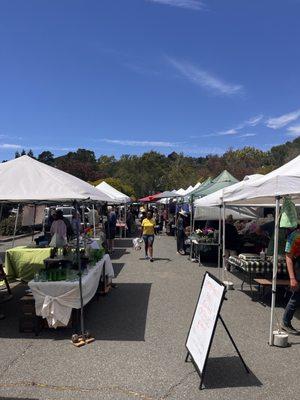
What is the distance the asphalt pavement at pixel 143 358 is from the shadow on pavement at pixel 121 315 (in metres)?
0.02

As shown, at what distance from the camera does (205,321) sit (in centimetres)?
517

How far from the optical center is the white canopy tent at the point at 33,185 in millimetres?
6699

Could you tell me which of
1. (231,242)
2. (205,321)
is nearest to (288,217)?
(205,321)

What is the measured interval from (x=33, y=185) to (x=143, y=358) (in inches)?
124

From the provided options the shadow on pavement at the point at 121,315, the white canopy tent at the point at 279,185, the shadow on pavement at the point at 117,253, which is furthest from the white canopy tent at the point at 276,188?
the shadow on pavement at the point at 117,253

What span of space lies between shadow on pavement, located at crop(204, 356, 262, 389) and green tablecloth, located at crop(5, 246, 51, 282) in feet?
17.8

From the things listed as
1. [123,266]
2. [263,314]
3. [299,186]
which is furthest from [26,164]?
[123,266]

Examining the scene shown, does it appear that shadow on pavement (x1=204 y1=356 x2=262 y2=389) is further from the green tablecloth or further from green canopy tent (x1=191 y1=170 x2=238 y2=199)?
green canopy tent (x1=191 y1=170 x2=238 y2=199)

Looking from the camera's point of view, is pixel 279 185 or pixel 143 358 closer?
pixel 143 358

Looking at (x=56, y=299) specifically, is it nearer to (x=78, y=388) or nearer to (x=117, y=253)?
(x=78, y=388)

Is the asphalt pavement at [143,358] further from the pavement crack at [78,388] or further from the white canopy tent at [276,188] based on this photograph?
the white canopy tent at [276,188]

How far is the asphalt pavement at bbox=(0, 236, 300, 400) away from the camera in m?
4.78

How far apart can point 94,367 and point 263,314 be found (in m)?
3.83

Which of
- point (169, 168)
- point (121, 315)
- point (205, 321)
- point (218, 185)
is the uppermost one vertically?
point (169, 168)
